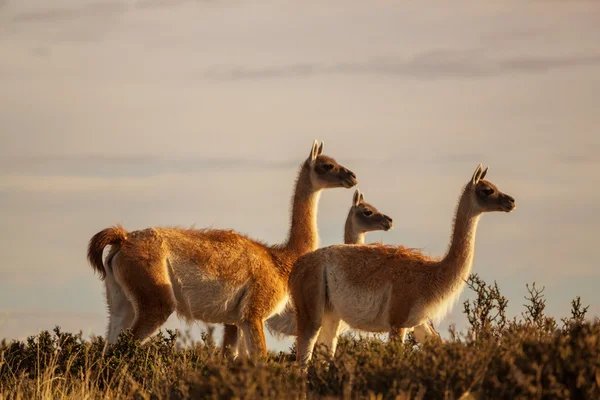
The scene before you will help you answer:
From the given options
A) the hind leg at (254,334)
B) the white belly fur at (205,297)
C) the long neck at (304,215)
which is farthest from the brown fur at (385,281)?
the long neck at (304,215)

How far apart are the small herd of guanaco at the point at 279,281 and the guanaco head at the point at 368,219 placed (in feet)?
7.59

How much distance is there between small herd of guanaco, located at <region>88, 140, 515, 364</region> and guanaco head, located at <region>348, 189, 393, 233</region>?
7.59ft

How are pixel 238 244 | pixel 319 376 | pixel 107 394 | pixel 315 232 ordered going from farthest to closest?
pixel 315 232
pixel 238 244
pixel 107 394
pixel 319 376

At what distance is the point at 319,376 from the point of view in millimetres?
7680

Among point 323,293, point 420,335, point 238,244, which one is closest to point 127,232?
point 238,244

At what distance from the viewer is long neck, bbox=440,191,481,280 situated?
11.3 meters

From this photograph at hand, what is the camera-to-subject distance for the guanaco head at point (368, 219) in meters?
15.0

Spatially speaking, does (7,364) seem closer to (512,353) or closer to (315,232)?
(315,232)

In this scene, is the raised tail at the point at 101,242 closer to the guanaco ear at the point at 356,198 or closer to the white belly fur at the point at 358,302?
the white belly fur at the point at 358,302

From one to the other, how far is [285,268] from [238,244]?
0.70 meters

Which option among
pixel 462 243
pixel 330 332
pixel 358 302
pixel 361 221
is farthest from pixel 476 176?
pixel 361 221

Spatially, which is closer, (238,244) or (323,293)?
(323,293)

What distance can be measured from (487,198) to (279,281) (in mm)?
2840

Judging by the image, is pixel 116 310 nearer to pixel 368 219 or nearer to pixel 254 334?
pixel 254 334
